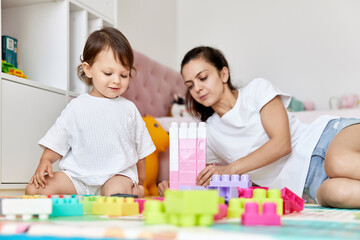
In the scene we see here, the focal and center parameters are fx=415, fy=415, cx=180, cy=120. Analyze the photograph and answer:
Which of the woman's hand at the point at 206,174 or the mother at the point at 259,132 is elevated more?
the mother at the point at 259,132

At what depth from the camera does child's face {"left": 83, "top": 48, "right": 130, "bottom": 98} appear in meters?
1.55

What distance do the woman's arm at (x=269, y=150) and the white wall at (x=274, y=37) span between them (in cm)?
218

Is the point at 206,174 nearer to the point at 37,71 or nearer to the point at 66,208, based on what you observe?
the point at 66,208

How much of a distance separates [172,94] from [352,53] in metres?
1.83

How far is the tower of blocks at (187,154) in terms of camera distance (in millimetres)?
1674

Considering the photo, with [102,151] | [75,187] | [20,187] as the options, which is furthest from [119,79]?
[20,187]

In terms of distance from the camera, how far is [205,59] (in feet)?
5.71

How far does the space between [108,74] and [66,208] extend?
0.86m

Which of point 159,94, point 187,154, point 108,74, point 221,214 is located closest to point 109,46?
point 108,74

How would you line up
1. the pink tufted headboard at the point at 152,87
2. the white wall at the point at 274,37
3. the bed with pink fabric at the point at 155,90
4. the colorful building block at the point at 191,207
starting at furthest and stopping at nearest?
the white wall at the point at 274,37 < the pink tufted headboard at the point at 152,87 < the bed with pink fabric at the point at 155,90 < the colorful building block at the point at 191,207

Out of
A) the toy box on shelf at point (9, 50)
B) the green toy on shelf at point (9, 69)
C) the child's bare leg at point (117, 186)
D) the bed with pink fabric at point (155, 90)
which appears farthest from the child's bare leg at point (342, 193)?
the toy box on shelf at point (9, 50)

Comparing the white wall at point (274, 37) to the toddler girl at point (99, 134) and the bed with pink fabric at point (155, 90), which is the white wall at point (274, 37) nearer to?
the bed with pink fabric at point (155, 90)

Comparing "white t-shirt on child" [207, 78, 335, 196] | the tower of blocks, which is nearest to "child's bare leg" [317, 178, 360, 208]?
"white t-shirt on child" [207, 78, 335, 196]

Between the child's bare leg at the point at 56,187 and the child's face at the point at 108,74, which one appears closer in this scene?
the child's bare leg at the point at 56,187
